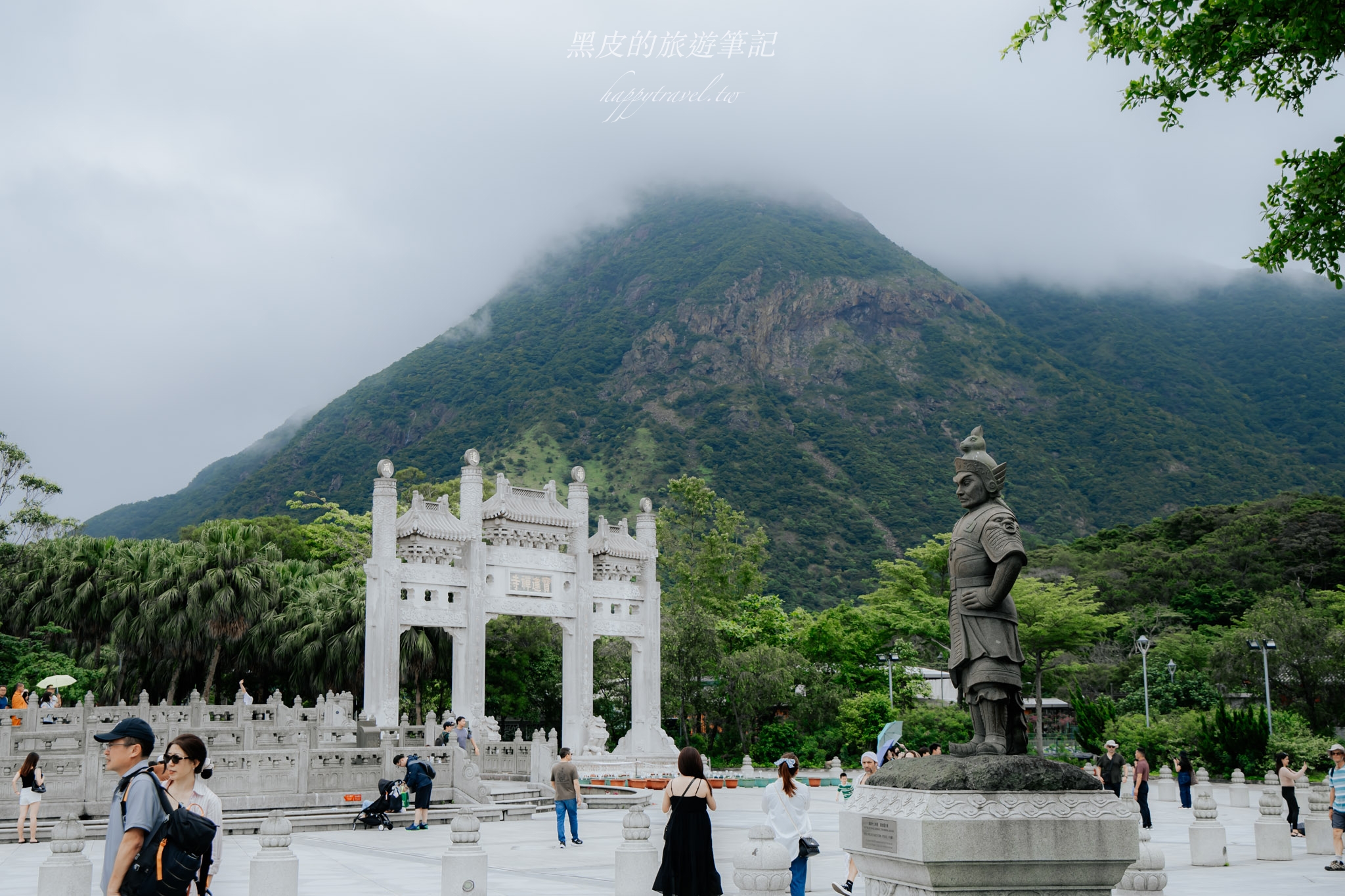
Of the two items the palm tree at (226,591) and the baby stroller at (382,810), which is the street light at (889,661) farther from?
the baby stroller at (382,810)

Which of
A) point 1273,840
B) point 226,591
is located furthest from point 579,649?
point 1273,840

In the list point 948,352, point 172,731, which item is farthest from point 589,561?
A: point 948,352

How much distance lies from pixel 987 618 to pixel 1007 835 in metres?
1.51

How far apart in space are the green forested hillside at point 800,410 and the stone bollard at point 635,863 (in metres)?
61.9

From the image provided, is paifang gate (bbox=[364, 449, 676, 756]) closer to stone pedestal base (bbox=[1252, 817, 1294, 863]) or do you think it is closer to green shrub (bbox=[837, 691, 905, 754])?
green shrub (bbox=[837, 691, 905, 754])

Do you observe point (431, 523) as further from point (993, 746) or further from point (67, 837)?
point (993, 746)

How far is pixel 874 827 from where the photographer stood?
23.3 ft

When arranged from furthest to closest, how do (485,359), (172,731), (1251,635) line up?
(485,359)
(1251,635)
(172,731)

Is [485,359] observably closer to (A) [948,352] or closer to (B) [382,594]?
(A) [948,352]

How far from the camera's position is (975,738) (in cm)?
751

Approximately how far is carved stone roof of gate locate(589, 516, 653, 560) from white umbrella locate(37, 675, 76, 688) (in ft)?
48.6

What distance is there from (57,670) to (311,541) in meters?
19.7

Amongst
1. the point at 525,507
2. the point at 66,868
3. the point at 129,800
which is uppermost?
the point at 525,507

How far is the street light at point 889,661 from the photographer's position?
39.5 metres
